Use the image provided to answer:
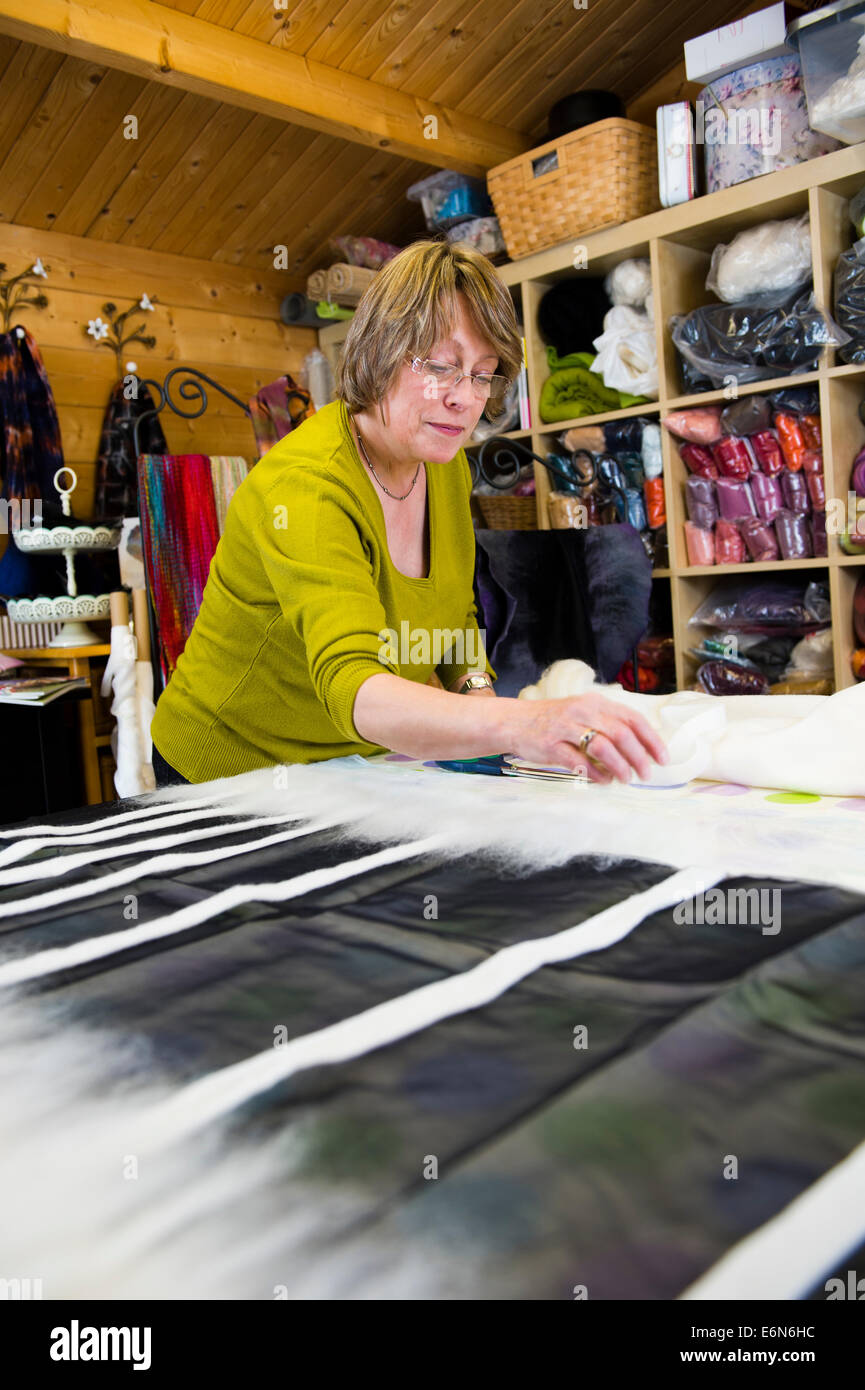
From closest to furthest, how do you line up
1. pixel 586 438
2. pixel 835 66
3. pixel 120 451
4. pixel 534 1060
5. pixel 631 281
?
pixel 534 1060
pixel 835 66
pixel 631 281
pixel 586 438
pixel 120 451

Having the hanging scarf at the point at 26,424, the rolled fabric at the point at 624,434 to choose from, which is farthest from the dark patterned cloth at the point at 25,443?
the rolled fabric at the point at 624,434

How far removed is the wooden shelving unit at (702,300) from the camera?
2432mm

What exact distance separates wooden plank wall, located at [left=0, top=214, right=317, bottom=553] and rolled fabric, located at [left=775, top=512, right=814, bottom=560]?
1779 mm

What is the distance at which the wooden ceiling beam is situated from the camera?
2.27m

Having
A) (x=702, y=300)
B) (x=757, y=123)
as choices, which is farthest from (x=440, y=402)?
(x=702, y=300)

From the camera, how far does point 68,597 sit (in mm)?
2711

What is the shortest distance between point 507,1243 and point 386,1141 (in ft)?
0.29

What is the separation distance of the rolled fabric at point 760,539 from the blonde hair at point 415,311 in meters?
1.55

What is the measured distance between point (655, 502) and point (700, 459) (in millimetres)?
160

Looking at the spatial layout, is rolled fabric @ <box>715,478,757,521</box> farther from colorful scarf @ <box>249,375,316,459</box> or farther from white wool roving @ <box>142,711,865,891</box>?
white wool roving @ <box>142,711,865,891</box>

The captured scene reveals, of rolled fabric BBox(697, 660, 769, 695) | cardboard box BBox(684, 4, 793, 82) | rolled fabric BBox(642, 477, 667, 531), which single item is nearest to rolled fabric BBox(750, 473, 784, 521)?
rolled fabric BBox(642, 477, 667, 531)

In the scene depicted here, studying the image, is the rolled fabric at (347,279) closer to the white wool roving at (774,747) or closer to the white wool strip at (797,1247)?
the white wool roving at (774,747)

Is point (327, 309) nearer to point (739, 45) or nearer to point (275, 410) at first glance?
point (275, 410)
